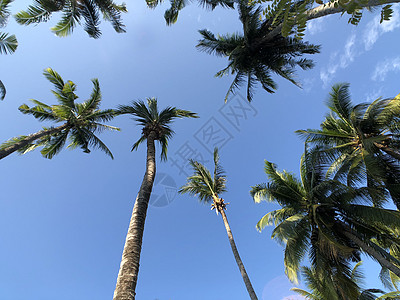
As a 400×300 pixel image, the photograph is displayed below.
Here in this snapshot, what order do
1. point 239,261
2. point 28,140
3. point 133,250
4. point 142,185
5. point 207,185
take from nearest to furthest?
point 133,250 < point 142,185 < point 28,140 < point 239,261 < point 207,185

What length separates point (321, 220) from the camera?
1030 cm

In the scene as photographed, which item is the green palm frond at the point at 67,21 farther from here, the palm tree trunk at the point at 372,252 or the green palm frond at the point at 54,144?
the palm tree trunk at the point at 372,252

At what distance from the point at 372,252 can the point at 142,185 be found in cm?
1096

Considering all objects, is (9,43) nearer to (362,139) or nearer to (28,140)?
(28,140)

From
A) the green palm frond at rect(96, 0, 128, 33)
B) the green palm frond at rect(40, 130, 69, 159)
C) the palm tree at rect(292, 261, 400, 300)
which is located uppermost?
the green palm frond at rect(96, 0, 128, 33)

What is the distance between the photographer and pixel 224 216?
14367 millimetres

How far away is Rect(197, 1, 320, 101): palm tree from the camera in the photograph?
40.3 ft

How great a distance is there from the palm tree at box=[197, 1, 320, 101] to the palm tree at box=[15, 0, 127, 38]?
5.89 m

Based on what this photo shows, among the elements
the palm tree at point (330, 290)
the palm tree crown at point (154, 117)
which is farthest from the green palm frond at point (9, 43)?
the palm tree at point (330, 290)

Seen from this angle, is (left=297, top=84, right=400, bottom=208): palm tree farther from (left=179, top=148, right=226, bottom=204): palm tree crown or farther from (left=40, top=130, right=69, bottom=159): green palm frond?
(left=40, top=130, right=69, bottom=159): green palm frond

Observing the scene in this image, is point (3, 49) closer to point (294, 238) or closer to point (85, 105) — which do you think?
point (85, 105)

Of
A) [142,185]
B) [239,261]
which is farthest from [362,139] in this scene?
[142,185]

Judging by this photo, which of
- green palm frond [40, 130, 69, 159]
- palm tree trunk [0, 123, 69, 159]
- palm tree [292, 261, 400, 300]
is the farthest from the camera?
green palm frond [40, 130, 69, 159]

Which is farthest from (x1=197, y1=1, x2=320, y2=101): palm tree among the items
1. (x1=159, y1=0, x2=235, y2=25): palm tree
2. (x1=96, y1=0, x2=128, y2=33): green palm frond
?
(x1=96, y1=0, x2=128, y2=33): green palm frond
